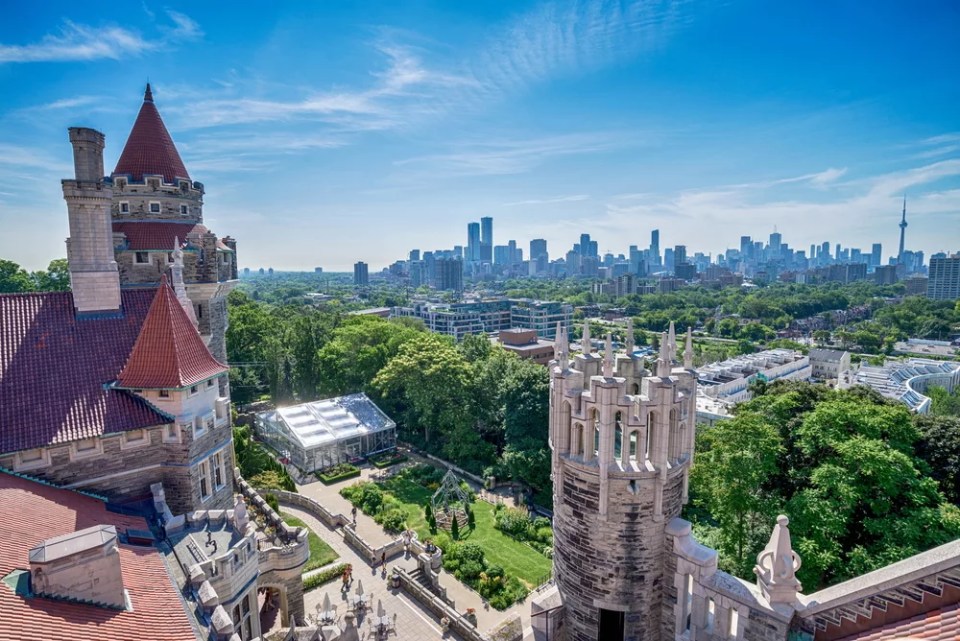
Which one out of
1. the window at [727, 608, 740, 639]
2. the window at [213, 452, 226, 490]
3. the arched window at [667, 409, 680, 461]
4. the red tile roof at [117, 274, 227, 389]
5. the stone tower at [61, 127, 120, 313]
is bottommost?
the window at [213, 452, 226, 490]

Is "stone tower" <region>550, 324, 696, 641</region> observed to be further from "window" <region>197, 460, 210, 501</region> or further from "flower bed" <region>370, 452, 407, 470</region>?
"flower bed" <region>370, 452, 407, 470</region>

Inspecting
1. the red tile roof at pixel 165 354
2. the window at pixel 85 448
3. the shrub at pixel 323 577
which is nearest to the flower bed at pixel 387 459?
the shrub at pixel 323 577

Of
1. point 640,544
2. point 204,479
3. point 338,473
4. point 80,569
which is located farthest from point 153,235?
point 640,544

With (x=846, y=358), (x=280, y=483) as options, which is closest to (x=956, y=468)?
(x=280, y=483)

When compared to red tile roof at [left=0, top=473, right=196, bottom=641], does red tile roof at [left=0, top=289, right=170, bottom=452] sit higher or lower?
higher

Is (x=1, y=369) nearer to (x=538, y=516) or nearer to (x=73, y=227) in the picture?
(x=73, y=227)

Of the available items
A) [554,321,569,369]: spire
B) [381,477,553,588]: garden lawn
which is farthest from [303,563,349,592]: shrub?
[554,321,569,369]: spire
